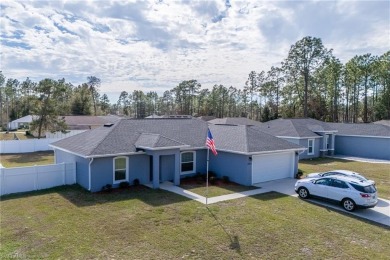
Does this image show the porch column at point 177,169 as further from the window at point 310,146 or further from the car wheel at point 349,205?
the window at point 310,146

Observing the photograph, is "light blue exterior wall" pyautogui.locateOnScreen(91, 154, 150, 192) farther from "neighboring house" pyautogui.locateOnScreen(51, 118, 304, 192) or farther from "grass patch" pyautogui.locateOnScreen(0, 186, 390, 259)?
"grass patch" pyautogui.locateOnScreen(0, 186, 390, 259)

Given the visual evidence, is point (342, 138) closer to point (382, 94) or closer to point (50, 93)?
point (382, 94)

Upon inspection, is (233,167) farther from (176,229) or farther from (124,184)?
(176,229)

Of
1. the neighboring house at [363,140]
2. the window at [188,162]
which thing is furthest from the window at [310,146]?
the window at [188,162]

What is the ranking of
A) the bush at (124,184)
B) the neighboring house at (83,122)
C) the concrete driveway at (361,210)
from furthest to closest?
the neighboring house at (83,122), the bush at (124,184), the concrete driveway at (361,210)

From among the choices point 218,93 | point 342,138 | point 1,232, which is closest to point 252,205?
point 1,232
